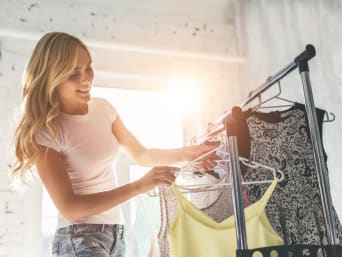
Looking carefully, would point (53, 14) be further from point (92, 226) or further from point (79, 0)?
point (92, 226)

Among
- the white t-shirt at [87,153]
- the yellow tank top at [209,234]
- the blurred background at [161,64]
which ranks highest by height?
the blurred background at [161,64]

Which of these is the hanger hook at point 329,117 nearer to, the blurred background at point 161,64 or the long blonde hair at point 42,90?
the blurred background at point 161,64

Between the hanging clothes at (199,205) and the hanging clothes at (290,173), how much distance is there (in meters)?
0.09

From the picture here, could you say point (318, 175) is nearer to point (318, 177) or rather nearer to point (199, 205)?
point (318, 177)

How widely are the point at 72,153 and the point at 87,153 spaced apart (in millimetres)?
41

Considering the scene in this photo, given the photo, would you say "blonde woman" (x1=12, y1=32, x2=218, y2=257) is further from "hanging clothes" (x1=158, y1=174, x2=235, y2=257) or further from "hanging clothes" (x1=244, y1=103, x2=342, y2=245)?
"hanging clothes" (x1=244, y1=103, x2=342, y2=245)

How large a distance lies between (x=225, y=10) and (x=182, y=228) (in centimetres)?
141

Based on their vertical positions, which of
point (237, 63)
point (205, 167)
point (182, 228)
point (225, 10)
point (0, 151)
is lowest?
point (182, 228)

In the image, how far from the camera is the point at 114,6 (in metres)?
1.96

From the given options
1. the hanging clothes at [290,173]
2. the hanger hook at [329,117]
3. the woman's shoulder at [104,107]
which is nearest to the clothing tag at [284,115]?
the hanging clothes at [290,173]

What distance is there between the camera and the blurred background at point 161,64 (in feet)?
4.88

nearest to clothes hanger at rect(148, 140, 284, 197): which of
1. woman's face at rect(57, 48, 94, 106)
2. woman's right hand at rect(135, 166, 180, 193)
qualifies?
woman's right hand at rect(135, 166, 180, 193)

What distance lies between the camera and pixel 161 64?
6.45ft

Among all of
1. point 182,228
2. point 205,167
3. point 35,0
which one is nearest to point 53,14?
point 35,0
